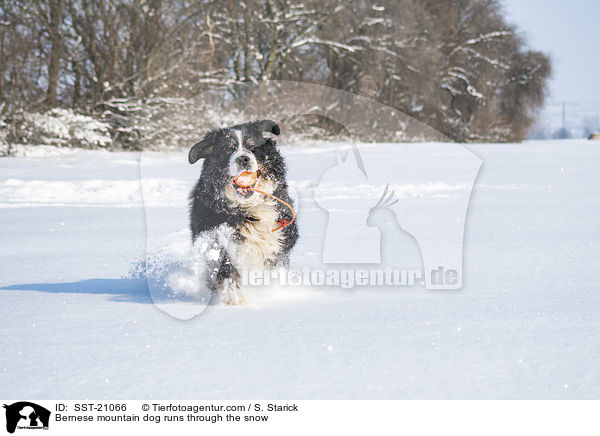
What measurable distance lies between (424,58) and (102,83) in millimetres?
14528

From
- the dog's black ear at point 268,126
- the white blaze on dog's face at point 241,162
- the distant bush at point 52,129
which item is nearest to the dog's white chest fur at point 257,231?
the white blaze on dog's face at point 241,162

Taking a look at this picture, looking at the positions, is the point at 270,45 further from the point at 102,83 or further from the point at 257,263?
the point at 257,263

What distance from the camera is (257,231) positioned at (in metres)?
3.20

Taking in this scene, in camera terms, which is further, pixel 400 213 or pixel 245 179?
pixel 400 213

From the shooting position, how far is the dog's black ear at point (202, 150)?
3213mm

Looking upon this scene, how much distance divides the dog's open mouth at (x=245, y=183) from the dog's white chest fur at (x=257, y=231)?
34mm

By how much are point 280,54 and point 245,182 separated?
60.0 ft

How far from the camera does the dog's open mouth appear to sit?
3020 millimetres
